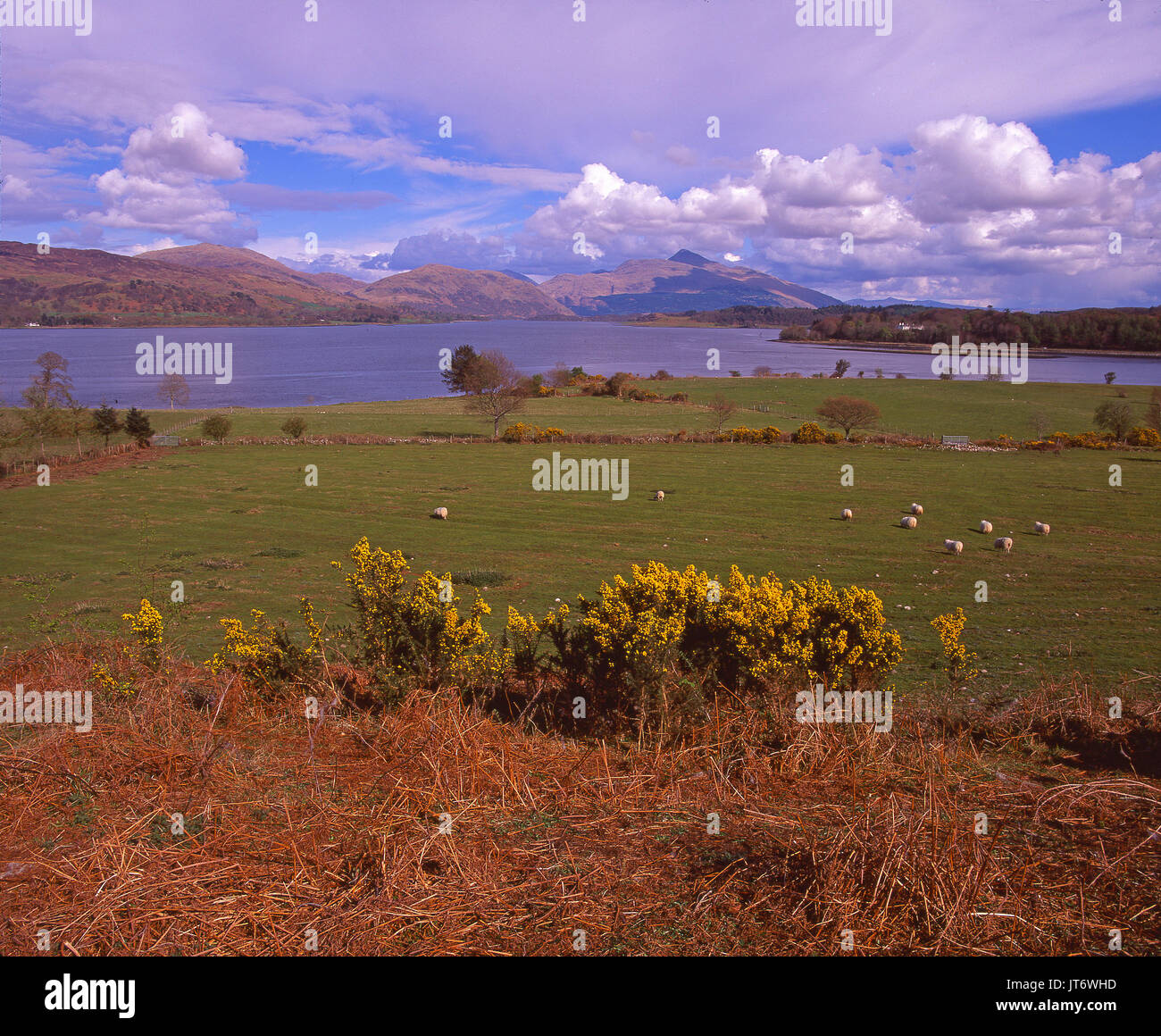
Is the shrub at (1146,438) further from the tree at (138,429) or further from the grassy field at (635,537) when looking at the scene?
the tree at (138,429)

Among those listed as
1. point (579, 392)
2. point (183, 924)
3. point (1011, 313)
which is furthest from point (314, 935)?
point (1011, 313)

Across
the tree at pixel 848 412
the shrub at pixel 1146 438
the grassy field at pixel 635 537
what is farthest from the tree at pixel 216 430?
the shrub at pixel 1146 438

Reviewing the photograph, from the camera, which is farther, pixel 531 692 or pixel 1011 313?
pixel 1011 313

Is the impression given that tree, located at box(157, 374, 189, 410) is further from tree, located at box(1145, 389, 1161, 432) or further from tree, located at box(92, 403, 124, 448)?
tree, located at box(1145, 389, 1161, 432)

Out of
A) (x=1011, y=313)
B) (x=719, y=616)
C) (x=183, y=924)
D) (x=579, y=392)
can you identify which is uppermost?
(x=1011, y=313)

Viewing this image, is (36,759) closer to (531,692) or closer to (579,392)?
(531,692)

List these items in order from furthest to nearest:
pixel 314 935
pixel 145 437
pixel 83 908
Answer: pixel 145 437, pixel 83 908, pixel 314 935

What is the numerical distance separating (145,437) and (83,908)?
1876 inches

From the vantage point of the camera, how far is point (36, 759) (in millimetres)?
4438

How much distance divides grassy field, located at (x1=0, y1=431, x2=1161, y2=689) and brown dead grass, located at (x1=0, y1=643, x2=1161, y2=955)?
17.2ft

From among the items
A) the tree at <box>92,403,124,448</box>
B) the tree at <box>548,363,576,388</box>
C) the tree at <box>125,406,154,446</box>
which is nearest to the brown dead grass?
the tree at <box>125,406,154,446</box>

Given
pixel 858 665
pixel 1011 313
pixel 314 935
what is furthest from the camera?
pixel 1011 313

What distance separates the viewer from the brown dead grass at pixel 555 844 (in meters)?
2.95

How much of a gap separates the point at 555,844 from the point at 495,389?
53393 mm
